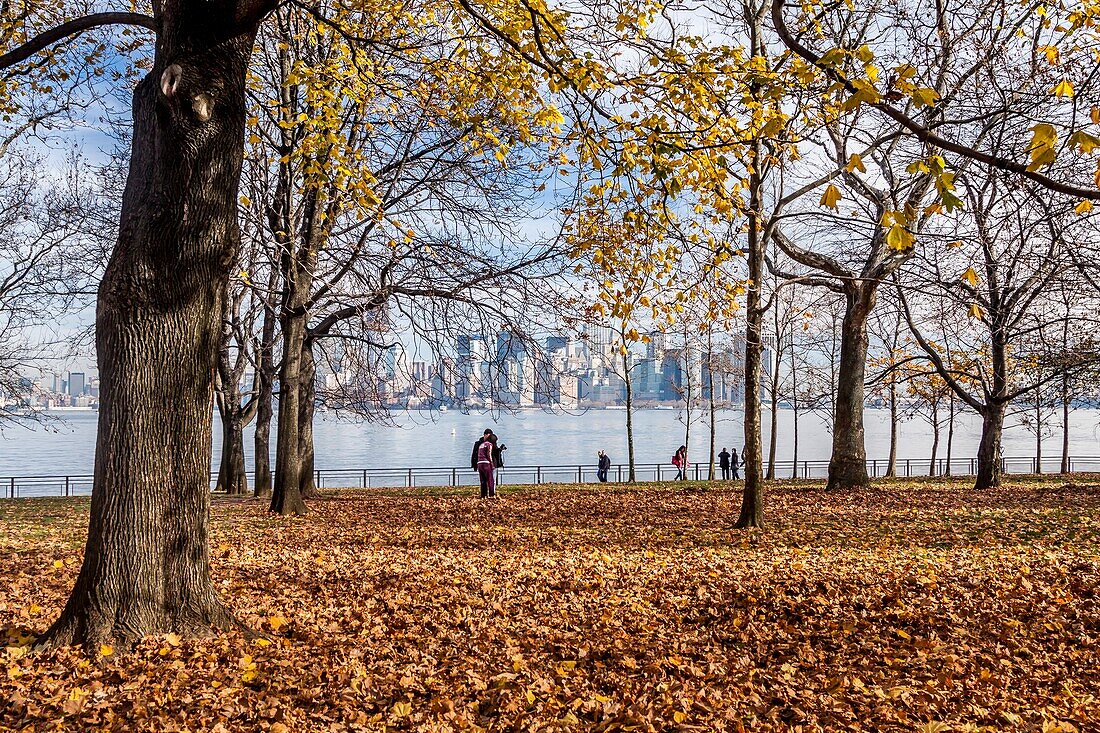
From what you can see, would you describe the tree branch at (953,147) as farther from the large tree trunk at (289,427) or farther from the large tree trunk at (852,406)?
the large tree trunk at (852,406)

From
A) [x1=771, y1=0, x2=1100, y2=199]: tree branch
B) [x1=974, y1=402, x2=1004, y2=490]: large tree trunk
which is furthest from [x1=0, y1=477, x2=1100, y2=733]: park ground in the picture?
[x1=974, y1=402, x2=1004, y2=490]: large tree trunk

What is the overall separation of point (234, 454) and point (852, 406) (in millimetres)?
14807

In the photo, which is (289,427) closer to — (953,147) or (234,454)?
(234,454)

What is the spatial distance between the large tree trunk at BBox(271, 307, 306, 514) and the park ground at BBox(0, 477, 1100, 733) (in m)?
2.50

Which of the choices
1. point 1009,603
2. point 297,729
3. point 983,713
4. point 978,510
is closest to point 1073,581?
point 1009,603

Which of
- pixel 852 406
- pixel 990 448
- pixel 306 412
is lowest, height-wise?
pixel 990 448

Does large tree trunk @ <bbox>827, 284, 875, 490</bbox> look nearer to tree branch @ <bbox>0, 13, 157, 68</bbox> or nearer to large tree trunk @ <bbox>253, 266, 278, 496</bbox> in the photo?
large tree trunk @ <bbox>253, 266, 278, 496</bbox>

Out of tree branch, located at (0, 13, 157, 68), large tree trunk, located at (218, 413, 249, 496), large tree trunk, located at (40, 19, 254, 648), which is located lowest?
large tree trunk, located at (218, 413, 249, 496)

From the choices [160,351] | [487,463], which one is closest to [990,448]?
[487,463]

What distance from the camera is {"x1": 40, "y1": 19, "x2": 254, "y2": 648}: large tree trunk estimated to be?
465 centimetres

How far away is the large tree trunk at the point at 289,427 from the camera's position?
12.3 m

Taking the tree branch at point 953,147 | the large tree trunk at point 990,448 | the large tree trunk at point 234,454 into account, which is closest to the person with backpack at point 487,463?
the large tree trunk at point 234,454

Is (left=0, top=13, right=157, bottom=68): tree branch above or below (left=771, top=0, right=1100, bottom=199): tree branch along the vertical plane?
above

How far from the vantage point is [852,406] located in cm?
1534
